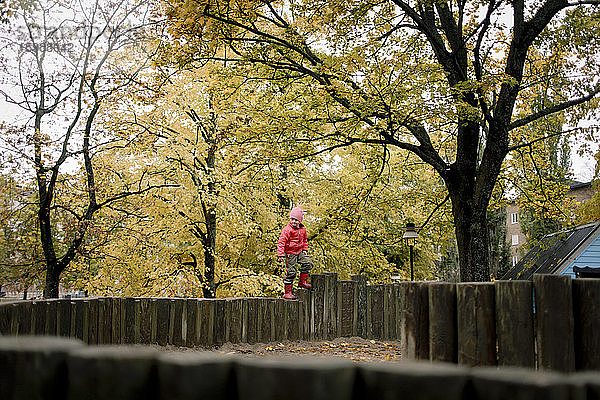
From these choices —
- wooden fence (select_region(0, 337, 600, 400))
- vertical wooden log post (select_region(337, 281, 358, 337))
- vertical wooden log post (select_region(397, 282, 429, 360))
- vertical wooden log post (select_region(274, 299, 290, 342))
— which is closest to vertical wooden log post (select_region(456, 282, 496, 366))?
vertical wooden log post (select_region(397, 282, 429, 360))

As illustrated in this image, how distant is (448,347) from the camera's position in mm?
4711

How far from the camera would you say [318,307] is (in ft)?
33.9

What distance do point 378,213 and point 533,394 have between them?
63.5ft

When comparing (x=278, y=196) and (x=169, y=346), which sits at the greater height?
(x=278, y=196)

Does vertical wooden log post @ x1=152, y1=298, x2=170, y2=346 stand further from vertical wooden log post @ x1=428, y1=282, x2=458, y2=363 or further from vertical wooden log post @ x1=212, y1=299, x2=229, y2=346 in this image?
vertical wooden log post @ x1=428, y1=282, x2=458, y2=363

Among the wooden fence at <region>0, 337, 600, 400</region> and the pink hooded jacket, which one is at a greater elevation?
the pink hooded jacket

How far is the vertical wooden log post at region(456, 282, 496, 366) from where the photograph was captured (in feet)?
15.0

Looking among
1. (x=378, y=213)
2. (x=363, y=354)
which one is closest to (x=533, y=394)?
(x=363, y=354)

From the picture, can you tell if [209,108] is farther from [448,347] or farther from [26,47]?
[448,347]

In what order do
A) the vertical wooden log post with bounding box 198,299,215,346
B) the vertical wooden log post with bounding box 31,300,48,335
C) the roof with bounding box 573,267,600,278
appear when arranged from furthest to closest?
1. the roof with bounding box 573,267,600,278
2. the vertical wooden log post with bounding box 198,299,215,346
3. the vertical wooden log post with bounding box 31,300,48,335

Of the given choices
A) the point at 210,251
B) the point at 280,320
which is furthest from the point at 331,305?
the point at 210,251

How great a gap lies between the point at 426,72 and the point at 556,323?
6.34 meters

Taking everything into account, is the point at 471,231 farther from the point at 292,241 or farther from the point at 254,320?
the point at 254,320

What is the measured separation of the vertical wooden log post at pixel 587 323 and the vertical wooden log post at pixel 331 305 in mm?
6228
